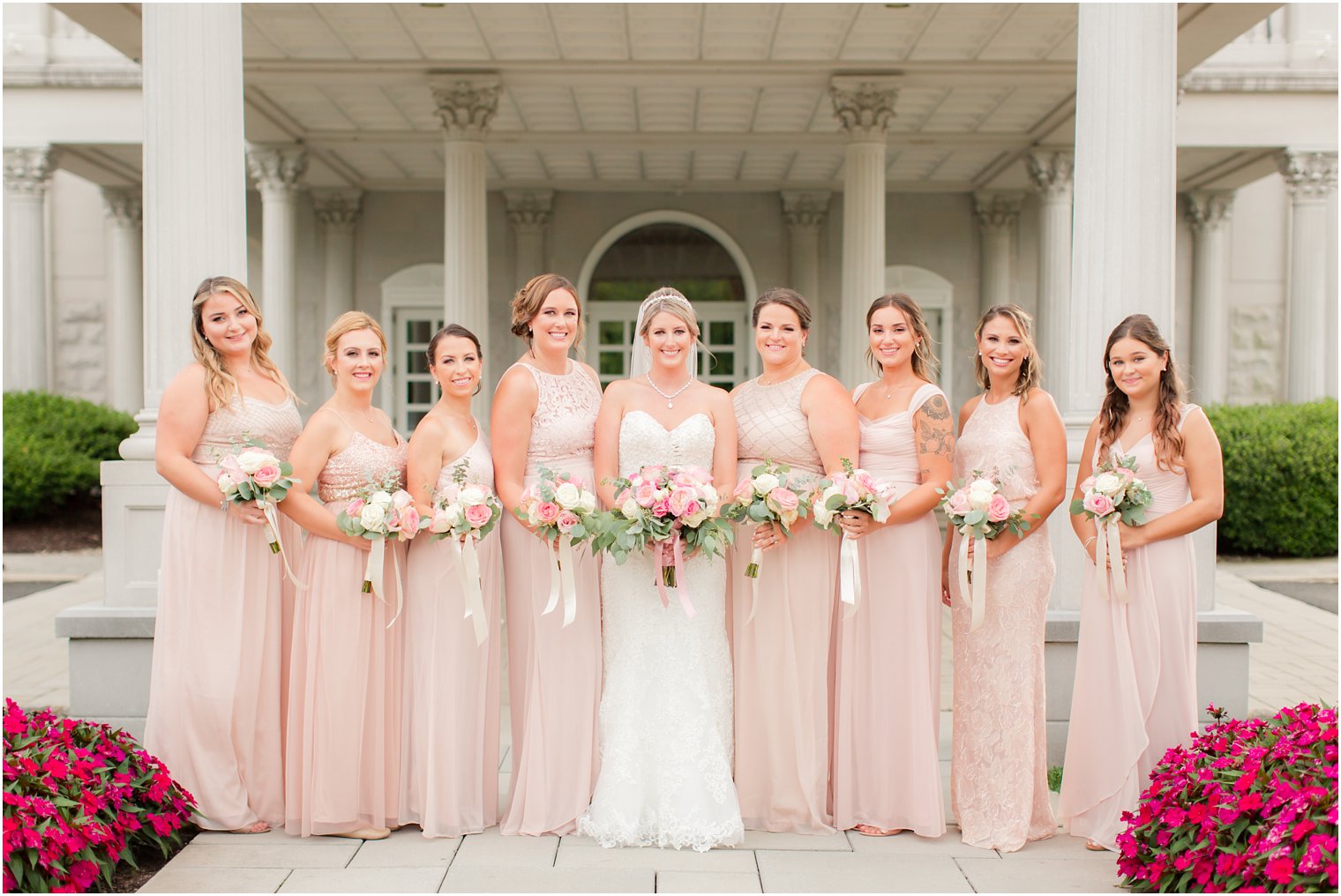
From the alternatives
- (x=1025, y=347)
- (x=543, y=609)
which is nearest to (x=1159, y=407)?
(x=1025, y=347)

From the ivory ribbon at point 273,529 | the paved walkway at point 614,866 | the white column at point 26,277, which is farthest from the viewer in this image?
the white column at point 26,277

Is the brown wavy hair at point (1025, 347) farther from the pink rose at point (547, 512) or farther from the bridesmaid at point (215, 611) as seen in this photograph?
the bridesmaid at point (215, 611)

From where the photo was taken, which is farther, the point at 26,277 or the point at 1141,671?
the point at 26,277

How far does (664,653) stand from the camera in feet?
15.4

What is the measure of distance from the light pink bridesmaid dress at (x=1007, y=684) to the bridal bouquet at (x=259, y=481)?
117 inches

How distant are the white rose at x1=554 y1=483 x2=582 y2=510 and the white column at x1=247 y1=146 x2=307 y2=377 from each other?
1208cm

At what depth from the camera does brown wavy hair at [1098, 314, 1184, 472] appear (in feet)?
15.1

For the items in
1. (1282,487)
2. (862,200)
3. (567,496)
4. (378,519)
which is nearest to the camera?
(567,496)

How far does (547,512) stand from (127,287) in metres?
16.7

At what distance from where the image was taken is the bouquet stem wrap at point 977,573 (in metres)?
4.57

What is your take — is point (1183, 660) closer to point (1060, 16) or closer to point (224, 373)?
point (224, 373)

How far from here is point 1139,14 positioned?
611 cm

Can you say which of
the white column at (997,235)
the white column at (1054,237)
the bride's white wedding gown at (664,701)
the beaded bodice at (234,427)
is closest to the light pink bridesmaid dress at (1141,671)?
the bride's white wedding gown at (664,701)

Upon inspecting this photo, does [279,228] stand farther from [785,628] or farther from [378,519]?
[785,628]
